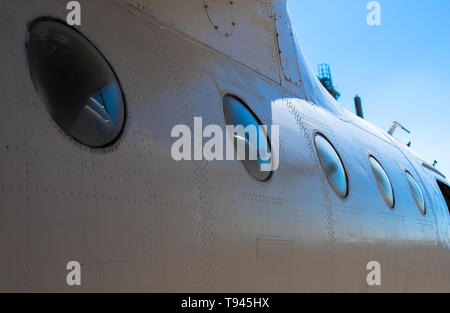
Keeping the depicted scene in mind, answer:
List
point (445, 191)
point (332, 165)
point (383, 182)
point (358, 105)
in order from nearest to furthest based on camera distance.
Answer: point (332, 165) < point (383, 182) < point (445, 191) < point (358, 105)

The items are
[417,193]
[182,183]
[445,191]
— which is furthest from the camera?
[445,191]

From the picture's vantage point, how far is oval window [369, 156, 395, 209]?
6609mm

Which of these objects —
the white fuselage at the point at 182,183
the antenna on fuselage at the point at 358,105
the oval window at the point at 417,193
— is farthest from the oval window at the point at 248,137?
the antenna on fuselage at the point at 358,105

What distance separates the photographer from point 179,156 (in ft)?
10.7

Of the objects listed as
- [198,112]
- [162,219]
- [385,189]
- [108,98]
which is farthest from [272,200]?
[385,189]

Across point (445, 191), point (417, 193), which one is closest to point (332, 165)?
point (417, 193)

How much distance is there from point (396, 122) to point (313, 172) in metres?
6.95

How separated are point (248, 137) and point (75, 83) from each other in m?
1.82

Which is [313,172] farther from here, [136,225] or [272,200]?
[136,225]

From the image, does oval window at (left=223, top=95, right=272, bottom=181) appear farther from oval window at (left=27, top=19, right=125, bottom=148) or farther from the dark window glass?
the dark window glass

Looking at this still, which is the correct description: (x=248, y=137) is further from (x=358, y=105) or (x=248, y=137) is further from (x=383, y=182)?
(x=358, y=105)

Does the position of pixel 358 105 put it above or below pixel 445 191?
above

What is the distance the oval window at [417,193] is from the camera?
793cm

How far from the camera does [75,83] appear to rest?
280cm
